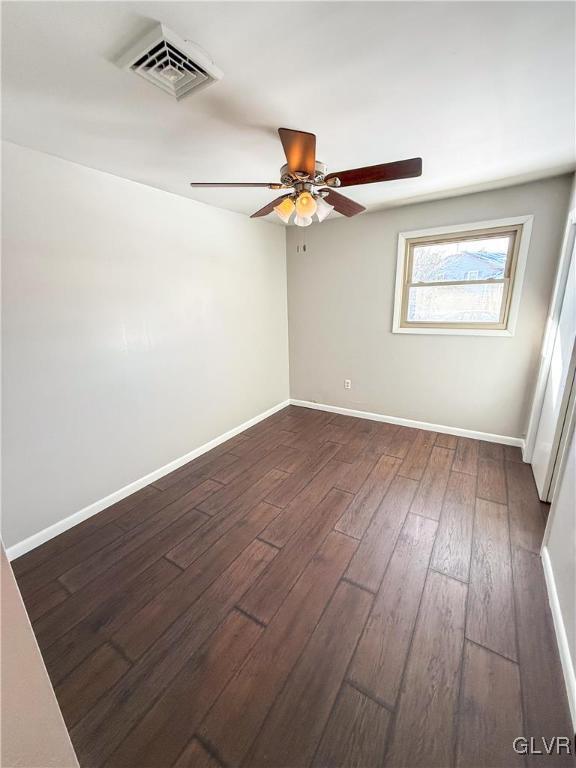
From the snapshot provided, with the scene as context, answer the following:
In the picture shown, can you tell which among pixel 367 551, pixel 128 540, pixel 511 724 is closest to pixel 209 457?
pixel 128 540

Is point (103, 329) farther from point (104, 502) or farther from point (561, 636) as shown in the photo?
point (561, 636)

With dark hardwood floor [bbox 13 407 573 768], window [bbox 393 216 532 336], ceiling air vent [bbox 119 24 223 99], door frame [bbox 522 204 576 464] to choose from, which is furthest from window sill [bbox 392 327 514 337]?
ceiling air vent [bbox 119 24 223 99]

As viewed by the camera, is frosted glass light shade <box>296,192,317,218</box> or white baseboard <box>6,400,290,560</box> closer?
frosted glass light shade <box>296,192,317,218</box>

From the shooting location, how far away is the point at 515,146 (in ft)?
6.22

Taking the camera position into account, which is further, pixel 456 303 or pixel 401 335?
pixel 401 335

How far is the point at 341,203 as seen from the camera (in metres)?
1.95

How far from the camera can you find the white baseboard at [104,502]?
190cm

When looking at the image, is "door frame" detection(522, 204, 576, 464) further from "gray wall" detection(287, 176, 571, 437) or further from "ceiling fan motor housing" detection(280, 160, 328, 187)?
"ceiling fan motor housing" detection(280, 160, 328, 187)

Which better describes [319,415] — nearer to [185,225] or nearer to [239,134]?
[185,225]

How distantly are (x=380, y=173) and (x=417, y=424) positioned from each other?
2.64m

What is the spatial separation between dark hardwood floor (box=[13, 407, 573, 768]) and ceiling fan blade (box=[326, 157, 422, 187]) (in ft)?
6.81

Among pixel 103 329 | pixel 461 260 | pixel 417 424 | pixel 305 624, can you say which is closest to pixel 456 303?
pixel 461 260

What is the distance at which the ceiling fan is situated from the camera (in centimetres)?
137

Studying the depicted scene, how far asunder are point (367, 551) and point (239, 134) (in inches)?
99.2
